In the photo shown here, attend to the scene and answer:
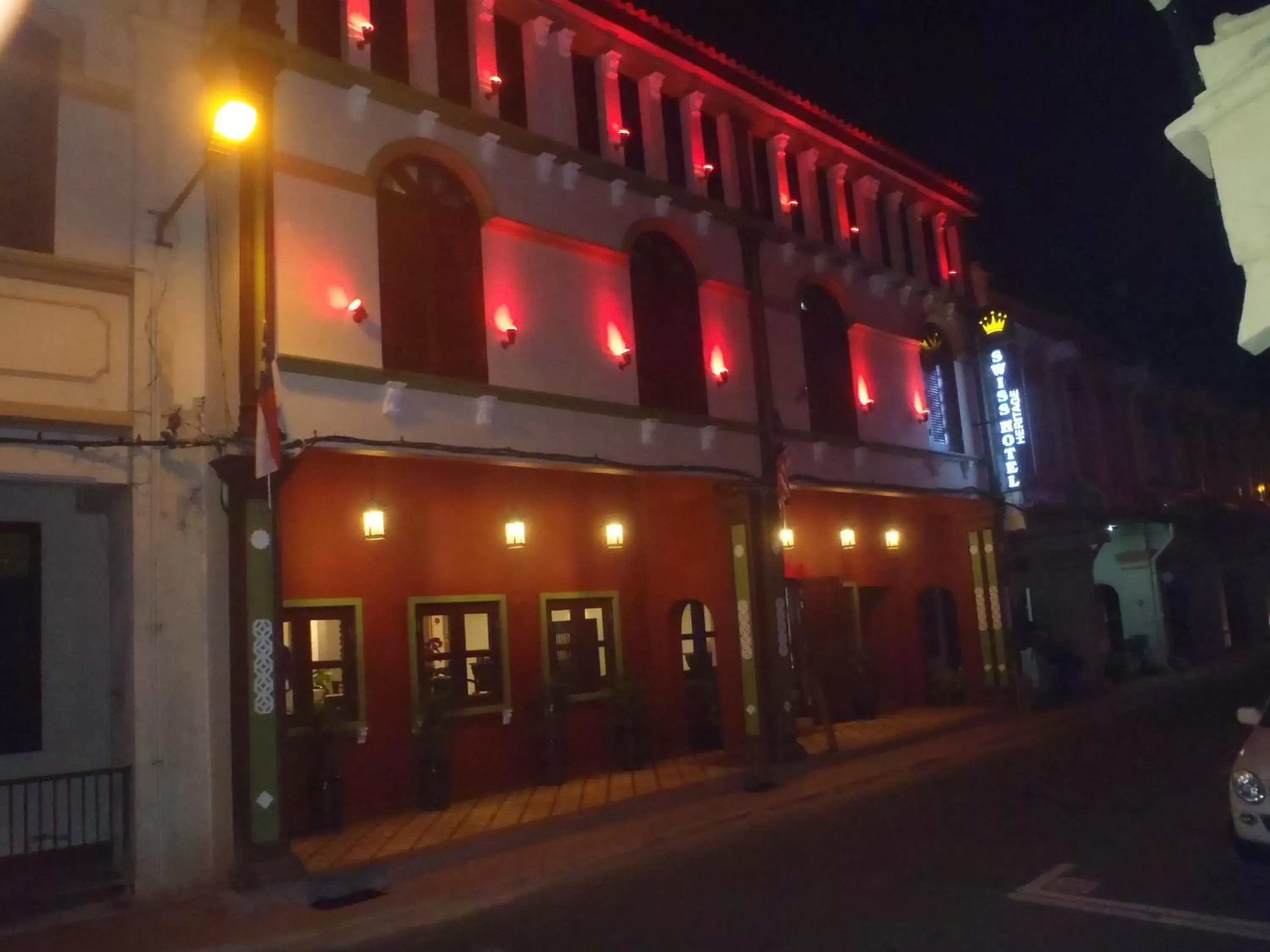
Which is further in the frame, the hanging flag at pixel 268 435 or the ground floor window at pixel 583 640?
the ground floor window at pixel 583 640

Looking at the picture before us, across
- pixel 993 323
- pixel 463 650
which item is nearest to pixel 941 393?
pixel 993 323

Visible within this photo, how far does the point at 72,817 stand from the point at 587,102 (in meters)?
10.4

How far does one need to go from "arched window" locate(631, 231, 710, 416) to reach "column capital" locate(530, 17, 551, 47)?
111 inches

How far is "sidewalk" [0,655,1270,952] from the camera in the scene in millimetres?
7535

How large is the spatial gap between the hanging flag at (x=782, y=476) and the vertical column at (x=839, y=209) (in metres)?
4.79

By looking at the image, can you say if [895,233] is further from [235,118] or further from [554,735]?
[235,118]

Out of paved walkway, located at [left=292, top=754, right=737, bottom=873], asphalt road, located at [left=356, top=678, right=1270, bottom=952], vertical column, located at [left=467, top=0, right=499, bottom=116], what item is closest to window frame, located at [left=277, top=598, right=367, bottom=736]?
paved walkway, located at [left=292, top=754, right=737, bottom=873]

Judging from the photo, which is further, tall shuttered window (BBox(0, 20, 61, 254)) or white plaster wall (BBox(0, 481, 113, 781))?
white plaster wall (BBox(0, 481, 113, 781))

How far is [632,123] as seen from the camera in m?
14.0

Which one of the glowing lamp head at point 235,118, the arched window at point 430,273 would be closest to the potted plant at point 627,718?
the arched window at point 430,273

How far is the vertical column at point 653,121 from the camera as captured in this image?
14.0 m

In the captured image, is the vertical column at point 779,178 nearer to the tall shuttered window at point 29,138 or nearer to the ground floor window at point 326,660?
the ground floor window at point 326,660

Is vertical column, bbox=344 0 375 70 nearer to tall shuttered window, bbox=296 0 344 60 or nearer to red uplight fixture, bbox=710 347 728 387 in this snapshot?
tall shuttered window, bbox=296 0 344 60

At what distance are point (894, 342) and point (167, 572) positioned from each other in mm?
13013
